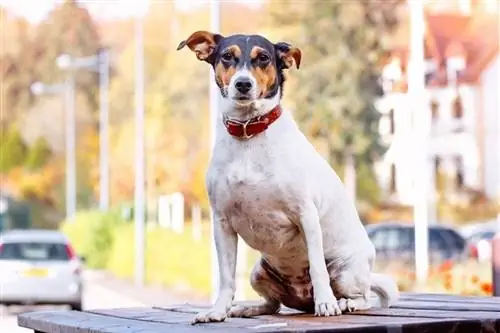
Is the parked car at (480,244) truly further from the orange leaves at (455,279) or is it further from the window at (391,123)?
the window at (391,123)

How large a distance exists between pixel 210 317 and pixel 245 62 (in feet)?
3.96

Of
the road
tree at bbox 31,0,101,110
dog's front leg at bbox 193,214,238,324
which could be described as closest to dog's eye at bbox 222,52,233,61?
dog's front leg at bbox 193,214,238,324

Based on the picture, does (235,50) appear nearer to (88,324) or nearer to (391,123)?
(88,324)

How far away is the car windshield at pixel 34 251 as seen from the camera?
29.1 metres

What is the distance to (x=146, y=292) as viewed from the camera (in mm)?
38375

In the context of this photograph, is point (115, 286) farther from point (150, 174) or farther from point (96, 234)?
point (150, 174)

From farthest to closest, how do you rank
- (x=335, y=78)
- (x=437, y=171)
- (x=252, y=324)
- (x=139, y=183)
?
(x=437, y=171)
(x=335, y=78)
(x=139, y=183)
(x=252, y=324)

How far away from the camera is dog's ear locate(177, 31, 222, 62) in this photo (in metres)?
7.21

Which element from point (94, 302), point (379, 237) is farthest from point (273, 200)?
point (379, 237)

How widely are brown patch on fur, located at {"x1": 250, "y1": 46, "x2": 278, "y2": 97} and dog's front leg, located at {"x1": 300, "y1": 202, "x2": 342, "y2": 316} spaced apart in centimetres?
60

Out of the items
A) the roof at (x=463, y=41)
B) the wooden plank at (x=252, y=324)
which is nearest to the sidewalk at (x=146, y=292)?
the wooden plank at (x=252, y=324)

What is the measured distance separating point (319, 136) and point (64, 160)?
82.8ft

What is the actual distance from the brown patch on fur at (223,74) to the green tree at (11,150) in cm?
8183

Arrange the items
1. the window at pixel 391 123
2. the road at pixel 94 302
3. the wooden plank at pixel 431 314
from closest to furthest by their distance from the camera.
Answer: the wooden plank at pixel 431 314
the road at pixel 94 302
the window at pixel 391 123
